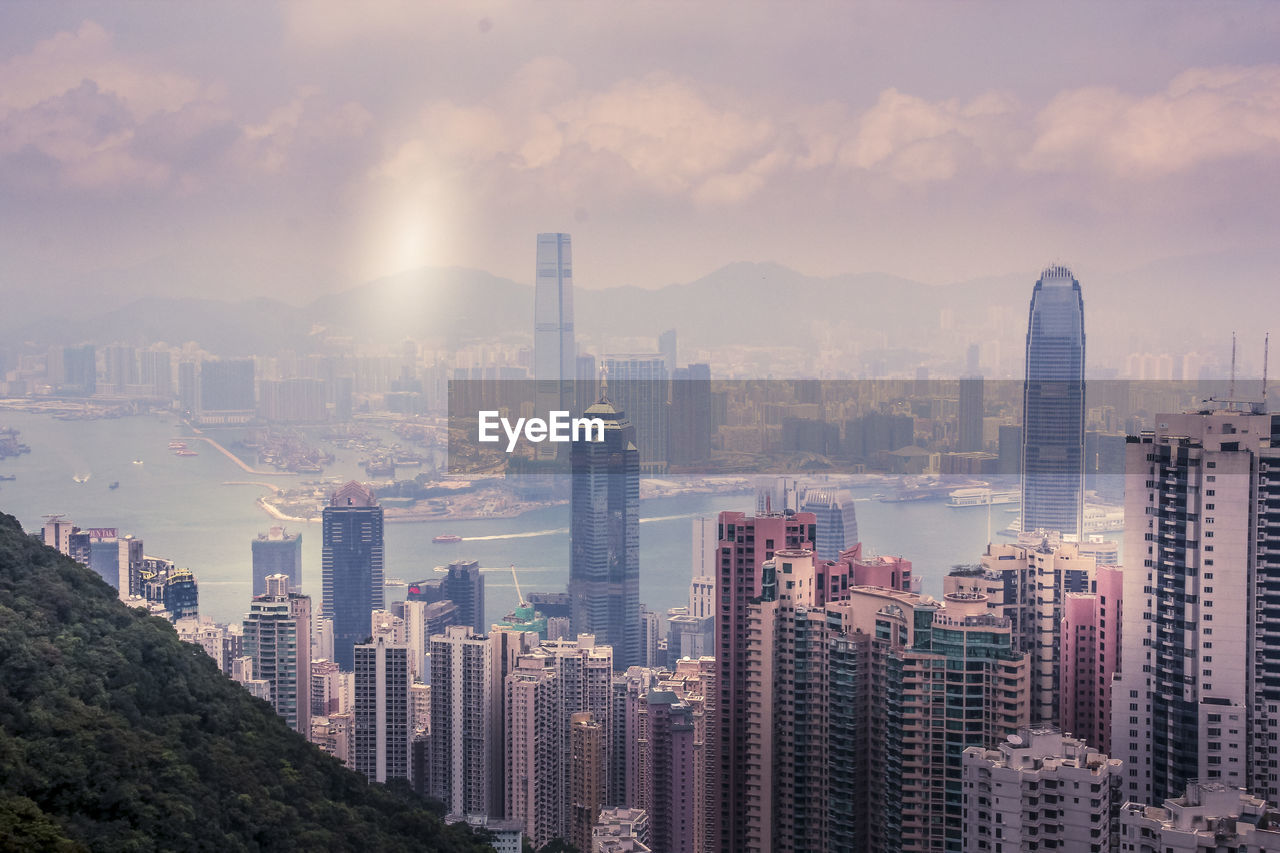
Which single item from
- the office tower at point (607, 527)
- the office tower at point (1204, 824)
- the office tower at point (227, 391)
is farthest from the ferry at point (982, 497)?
the office tower at point (227, 391)

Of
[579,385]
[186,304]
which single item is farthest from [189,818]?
[579,385]

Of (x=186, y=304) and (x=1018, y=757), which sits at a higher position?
(x=186, y=304)

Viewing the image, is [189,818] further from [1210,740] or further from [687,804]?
[1210,740]

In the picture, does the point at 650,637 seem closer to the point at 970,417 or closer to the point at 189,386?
the point at 970,417

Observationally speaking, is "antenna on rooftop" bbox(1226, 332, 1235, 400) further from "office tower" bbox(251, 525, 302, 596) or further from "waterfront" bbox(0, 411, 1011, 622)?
"office tower" bbox(251, 525, 302, 596)

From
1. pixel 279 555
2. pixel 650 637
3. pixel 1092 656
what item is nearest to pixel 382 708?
pixel 650 637

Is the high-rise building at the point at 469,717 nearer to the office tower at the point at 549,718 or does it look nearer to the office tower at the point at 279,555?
the office tower at the point at 549,718

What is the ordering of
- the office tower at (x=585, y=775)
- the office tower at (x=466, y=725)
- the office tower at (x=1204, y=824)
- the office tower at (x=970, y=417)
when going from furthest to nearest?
the office tower at (x=970, y=417) < the office tower at (x=466, y=725) < the office tower at (x=585, y=775) < the office tower at (x=1204, y=824)
